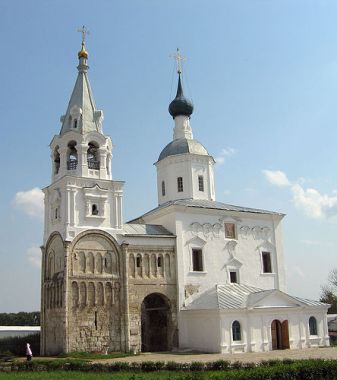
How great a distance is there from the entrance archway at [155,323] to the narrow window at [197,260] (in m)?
2.57

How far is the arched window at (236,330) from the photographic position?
2491 centimetres

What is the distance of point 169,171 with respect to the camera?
105 ft

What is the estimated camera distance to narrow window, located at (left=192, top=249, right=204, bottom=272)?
28.4 m

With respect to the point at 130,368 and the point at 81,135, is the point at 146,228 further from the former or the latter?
the point at 130,368

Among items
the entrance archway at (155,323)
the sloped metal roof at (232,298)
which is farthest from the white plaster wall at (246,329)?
the entrance archway at (155,323)

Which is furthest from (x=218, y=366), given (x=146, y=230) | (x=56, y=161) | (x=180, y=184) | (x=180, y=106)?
(x=180, y=106)

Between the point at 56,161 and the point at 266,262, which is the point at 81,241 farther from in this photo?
the point at 266,262

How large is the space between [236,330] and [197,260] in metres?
4.99

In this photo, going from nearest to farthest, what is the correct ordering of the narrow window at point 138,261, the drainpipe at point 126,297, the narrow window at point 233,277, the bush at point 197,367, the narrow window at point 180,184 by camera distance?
the bush at point 197,367 < the drainpipe at point 126,297 < the narrow window at point 138,261 < the narrow window at point 233,277 < the narrow window at point 180,184

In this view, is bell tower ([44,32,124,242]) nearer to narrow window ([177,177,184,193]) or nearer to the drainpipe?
the drainpipe

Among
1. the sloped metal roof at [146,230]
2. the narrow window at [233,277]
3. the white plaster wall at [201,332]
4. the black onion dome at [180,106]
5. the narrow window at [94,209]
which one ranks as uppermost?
the black onion dome at [180,106]

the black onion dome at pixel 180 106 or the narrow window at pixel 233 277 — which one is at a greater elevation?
the black onion dome at pixel 180 106

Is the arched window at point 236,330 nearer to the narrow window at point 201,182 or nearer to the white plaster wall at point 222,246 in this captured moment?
the white plaster wall at point 222,246

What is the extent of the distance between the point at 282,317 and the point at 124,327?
8.25m
